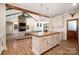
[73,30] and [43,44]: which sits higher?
[73,30]

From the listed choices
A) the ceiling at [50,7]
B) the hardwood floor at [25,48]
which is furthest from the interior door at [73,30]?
the ceiling at [50,7]

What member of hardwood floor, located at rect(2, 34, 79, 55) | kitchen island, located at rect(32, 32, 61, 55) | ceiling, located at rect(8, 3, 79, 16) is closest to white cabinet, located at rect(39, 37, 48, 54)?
kitchen island, located at rect(32, 32, 61, 55)

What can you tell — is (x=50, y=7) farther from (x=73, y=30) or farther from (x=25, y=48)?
(x=25, y=48)

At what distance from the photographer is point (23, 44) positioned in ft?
5.77

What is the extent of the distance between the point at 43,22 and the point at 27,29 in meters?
0.34

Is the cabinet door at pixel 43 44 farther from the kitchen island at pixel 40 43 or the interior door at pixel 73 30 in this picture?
the interior door at pixel 73 30

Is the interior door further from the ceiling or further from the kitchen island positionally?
the kitchen island

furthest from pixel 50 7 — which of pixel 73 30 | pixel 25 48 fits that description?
pixel 25 48

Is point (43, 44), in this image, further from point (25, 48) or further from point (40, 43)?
point (25, 48)

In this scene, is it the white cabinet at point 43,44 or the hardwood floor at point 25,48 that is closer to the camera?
the hardwood floor at point 25,48

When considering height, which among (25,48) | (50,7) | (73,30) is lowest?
(25,48)

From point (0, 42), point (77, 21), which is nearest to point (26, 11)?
point (0, 42)
